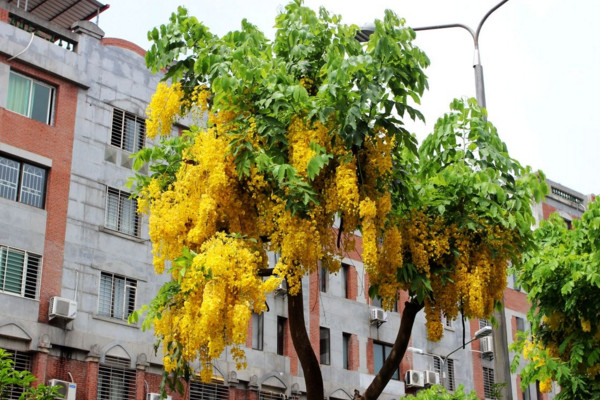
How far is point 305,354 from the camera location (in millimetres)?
14398

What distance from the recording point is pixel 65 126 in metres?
28.7

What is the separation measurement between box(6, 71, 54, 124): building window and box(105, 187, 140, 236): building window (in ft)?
9.62

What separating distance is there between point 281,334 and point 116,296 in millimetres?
7358

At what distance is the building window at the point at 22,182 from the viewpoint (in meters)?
26.9

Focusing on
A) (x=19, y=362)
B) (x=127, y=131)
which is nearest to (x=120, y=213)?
(x=127, y=131)

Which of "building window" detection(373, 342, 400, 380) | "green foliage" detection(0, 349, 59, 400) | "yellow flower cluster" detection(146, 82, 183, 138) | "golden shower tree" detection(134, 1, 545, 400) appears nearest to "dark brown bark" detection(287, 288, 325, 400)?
"golden shower tree" detection(134, 1, 545, 400)

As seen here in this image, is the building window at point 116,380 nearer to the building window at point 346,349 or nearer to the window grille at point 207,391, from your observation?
Answer: the window grille at point 207,391

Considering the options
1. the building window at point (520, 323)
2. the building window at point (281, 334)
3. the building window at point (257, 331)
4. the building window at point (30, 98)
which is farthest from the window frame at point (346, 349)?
the building window at point (30, 98)

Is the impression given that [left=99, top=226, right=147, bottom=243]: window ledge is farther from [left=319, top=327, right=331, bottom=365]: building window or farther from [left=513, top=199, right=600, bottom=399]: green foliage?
[left=513, top=199, right=600, bottom=399]: green foliage

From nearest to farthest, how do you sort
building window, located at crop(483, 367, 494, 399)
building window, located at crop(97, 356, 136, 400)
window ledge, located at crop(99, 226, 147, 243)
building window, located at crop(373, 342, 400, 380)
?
building window, located at crop(97, 356, 136, 400)
window ledge, located at crop(99, 226, 147, 243)
building window, located at crop(373, 342, 400, 380)
building window, located at crop(483, 367, 494, 399)

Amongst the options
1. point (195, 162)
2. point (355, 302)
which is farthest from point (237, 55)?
point (355, 302)

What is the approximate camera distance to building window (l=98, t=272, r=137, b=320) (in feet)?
93.0

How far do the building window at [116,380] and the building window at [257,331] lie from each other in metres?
5.38

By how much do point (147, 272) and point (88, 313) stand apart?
2.67 meters
